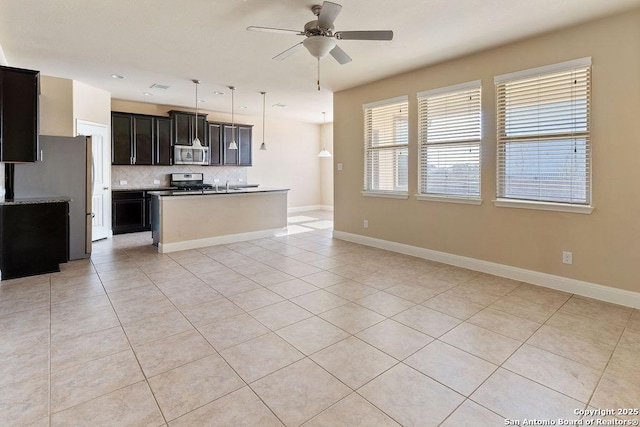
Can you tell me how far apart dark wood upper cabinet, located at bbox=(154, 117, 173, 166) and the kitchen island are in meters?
1.66

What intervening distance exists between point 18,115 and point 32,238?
142 centimetres

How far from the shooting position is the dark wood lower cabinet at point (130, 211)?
670cm

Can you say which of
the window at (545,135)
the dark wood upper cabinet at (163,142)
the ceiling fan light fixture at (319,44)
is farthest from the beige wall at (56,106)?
the window at (545,135)

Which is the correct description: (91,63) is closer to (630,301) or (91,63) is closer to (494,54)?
(494,54)

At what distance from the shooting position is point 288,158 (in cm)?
998

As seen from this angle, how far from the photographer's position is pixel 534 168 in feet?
12.5

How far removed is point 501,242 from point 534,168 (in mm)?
929

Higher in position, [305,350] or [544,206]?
[544,206]

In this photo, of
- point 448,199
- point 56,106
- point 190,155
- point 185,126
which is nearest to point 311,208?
point 190,155

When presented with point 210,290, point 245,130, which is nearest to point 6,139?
point 210,290

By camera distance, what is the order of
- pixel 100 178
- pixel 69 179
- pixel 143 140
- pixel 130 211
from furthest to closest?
pixel 143 140 < pixel 130 211 < pixel 100 178 < pixel 69 179

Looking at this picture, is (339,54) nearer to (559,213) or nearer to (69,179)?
(559,213)

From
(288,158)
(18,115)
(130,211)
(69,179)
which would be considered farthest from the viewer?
(288,158)

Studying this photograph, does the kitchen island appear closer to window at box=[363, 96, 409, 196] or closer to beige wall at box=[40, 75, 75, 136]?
beige wall at box=[40, 75, 75, 136]
